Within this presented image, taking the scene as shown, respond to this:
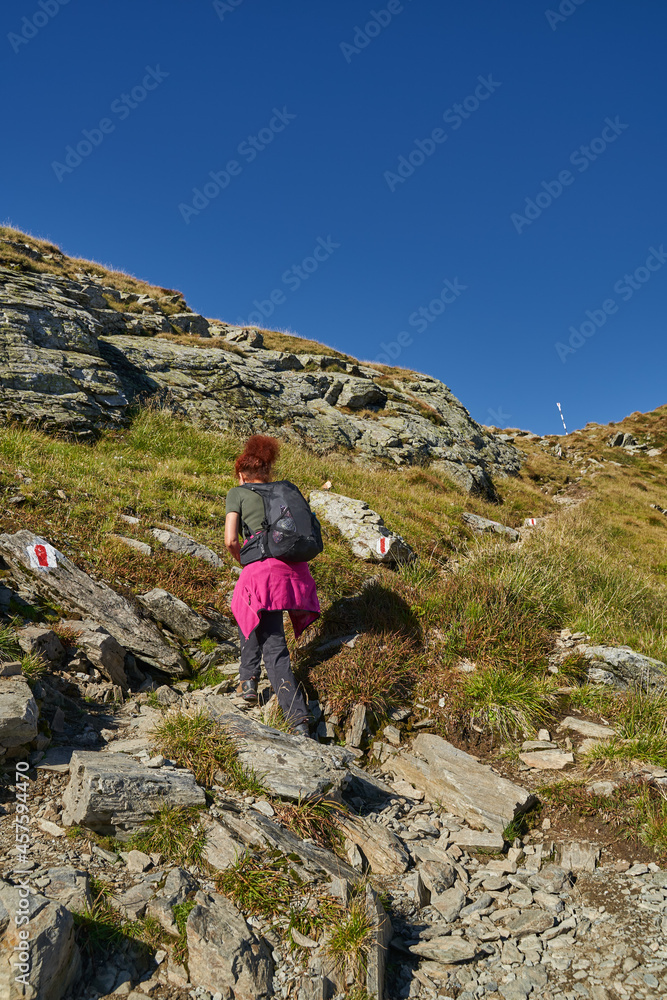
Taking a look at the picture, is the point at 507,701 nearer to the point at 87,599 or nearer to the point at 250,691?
the point at 250,691

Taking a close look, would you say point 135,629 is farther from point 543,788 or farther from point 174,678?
point 543,788

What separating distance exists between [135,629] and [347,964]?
4205 mm

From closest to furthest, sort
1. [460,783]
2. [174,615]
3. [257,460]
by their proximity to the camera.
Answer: [460,783]
[257,460]
[174,615]

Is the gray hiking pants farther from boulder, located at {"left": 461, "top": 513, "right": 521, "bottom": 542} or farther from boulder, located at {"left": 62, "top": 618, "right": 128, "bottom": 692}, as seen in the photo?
boulder, located at {"left": 461, "top": 513, "right": 521, "bottom": 542}

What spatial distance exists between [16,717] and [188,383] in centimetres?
1633

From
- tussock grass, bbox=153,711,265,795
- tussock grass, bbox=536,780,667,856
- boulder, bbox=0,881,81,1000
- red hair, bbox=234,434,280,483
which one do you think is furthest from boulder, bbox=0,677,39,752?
tussock grass, bbox=536,780,667,856

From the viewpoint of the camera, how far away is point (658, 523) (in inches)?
981

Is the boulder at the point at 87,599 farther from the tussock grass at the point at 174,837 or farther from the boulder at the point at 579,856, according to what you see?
the boulder at the point at 579,856

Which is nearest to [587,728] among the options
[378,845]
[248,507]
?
[378,845]

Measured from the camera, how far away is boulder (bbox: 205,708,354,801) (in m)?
4.13

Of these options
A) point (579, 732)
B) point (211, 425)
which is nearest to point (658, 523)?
point (211, 425)

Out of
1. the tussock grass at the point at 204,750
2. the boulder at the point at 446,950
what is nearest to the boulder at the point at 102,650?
the tussock grass at the point at 204,750

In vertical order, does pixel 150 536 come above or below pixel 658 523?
below

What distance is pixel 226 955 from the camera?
287 centimetres
